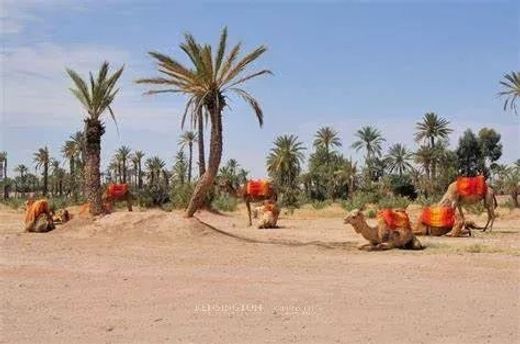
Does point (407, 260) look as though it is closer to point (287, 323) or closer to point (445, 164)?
point (287, 323)

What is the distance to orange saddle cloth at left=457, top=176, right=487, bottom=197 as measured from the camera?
2081 cm

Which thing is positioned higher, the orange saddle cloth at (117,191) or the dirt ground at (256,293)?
the orange saddle cloth at (117,191)

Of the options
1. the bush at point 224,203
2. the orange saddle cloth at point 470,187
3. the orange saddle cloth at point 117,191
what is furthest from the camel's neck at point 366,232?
the bush at point 224,203

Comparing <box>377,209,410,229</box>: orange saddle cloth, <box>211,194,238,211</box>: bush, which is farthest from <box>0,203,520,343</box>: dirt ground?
<box>211,194,238,211</box>: bush

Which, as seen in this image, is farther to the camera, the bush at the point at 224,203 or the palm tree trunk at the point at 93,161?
the bush at the point at 224,203

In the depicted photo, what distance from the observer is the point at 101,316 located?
7.61 meters

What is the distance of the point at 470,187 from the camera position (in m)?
20.9

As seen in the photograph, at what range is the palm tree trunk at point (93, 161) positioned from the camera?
70.6 feet

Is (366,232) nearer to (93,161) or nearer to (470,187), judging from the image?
(470,187)

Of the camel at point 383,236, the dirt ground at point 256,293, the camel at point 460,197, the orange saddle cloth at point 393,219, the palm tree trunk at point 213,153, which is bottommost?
the dirt ground at point 256,293

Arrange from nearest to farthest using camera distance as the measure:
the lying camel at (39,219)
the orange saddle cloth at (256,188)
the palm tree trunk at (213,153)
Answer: the palm tree trunk at (213,153)
the lying camel at (39,219)
the orange saddle cloth at (256,188)

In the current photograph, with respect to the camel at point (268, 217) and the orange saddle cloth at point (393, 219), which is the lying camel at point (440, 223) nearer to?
the orange saddle cloth at point (393, 219)

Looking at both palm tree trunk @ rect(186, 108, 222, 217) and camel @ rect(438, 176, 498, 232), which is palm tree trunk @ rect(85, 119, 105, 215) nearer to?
palm tree trunk @ rect(186, 108, 222, 217)

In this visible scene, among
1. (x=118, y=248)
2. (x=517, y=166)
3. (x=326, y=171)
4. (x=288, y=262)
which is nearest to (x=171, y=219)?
(x=118, y=248)
